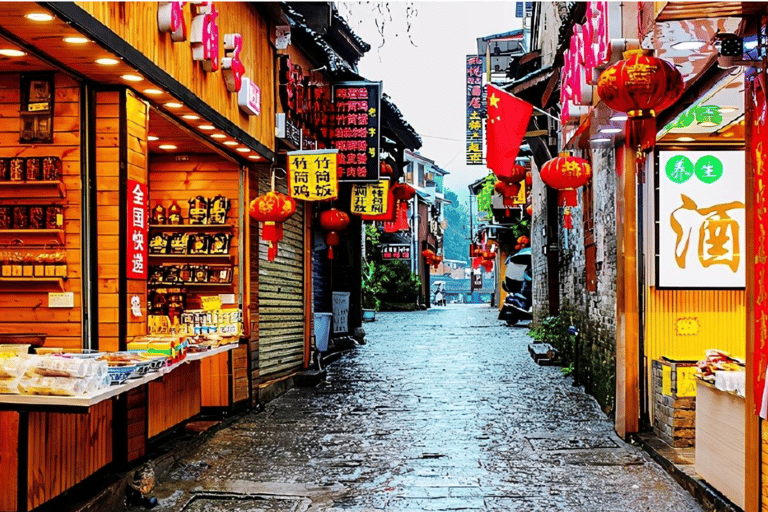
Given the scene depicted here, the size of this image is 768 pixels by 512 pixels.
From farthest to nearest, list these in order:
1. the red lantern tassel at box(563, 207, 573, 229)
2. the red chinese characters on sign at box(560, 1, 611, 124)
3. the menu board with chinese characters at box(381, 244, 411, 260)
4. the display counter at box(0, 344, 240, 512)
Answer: the menu board with chinese characters at box(381, 244, 411, 260)
the red lantern tassel at box(563, 207, 573, 229)
the red chinese characters on sign at box(560, 1, 611, 124)
the display counter at box(0, 344, 240, 512)

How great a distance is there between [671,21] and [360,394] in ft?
31.8

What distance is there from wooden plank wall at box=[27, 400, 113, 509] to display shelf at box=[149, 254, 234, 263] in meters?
4.34

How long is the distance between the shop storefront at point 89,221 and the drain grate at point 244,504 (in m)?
0.99

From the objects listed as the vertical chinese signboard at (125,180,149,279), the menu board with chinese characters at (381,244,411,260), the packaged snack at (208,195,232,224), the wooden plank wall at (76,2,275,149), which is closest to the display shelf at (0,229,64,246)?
the vertical chinese signboard at (125,180,149,279)

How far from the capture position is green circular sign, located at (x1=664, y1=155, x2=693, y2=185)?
9047 millimetres

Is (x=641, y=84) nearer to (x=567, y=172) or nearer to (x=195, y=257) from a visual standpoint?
(x=567, y=172)

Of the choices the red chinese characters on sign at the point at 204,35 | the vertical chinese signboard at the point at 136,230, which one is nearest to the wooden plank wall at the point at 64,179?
the vertical chinese signboard at the point at 136,230

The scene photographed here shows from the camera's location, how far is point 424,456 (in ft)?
29.5

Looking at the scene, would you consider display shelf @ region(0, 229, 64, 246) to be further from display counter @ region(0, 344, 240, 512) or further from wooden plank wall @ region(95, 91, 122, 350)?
display counter @ region(0, 344, 240, 512)

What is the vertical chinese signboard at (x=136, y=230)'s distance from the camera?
7652 millimetres

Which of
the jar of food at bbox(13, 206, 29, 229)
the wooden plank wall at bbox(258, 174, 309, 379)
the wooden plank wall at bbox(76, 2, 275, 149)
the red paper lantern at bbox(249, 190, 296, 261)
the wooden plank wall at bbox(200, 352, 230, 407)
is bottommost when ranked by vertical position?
the wooden plank wall at bbox(200, 352, 230, 407)

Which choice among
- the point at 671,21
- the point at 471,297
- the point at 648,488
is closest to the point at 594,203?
the point at 648,488

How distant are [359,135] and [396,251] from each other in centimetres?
3643

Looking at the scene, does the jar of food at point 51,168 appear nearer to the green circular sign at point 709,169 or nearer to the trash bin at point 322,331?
the green circular sign at point 709,169
